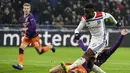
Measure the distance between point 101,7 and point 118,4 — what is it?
1911 mm

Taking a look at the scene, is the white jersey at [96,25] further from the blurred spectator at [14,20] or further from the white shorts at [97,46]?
the blurred spectator at [14,20]

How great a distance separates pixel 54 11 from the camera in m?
31.6

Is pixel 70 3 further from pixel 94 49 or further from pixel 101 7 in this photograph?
pixel 94 49

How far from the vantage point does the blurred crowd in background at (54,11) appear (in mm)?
30578

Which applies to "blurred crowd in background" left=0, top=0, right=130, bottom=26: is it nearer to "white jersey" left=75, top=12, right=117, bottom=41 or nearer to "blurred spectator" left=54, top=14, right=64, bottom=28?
"blurred spectator" left=54, top=14, right=64, bottom=28

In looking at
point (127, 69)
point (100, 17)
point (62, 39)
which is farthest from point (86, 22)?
point (62, 39)

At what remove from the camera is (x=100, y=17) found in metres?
12.7

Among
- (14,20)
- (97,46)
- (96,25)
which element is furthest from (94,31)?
(14,20)

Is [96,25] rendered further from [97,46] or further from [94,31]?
[97,46]

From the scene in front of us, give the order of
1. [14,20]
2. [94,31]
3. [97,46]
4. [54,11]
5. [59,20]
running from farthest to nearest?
[54,11]
[59,20]
[14,20]
[94,31]
[97,46]

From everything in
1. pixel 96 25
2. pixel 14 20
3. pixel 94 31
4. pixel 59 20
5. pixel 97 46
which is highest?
pixel 96 25

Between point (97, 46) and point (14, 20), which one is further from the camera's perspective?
point (14, 20)

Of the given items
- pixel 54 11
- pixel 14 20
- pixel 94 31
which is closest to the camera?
pixel 94 31

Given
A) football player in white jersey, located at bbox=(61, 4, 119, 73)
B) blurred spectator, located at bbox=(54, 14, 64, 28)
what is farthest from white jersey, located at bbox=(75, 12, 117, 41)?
blurred spectator, located at bbox=(54, 14, 64, 28)
